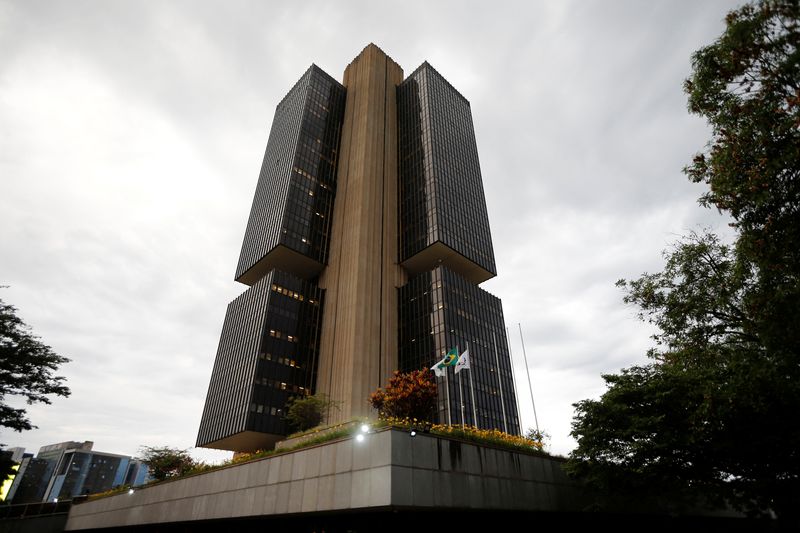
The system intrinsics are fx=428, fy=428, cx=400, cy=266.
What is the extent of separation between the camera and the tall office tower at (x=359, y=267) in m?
76.6

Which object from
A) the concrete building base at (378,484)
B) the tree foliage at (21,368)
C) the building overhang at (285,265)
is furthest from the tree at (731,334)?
the building overhang at (285,265)

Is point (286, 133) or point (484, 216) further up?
point (286, 133)

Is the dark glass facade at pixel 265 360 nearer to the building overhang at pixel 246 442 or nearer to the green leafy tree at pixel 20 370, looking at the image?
the building overhang at pixel 246 442

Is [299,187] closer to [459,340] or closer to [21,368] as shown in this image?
[459,340]

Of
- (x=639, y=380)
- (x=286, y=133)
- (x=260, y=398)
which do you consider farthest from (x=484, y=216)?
(x=639, y=380)

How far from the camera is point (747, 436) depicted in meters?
21.6

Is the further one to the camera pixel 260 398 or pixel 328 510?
→ pixel 260 398

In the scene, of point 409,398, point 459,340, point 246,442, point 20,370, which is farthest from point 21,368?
point 459,340

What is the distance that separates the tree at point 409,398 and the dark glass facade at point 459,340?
168ft

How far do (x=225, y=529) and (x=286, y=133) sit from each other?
9764 centimetres

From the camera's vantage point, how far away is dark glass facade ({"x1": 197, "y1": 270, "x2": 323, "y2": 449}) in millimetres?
74125

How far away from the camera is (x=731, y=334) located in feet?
72.3

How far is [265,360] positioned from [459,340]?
3650cm

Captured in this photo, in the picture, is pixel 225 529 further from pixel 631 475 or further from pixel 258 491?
pixel 631 475
